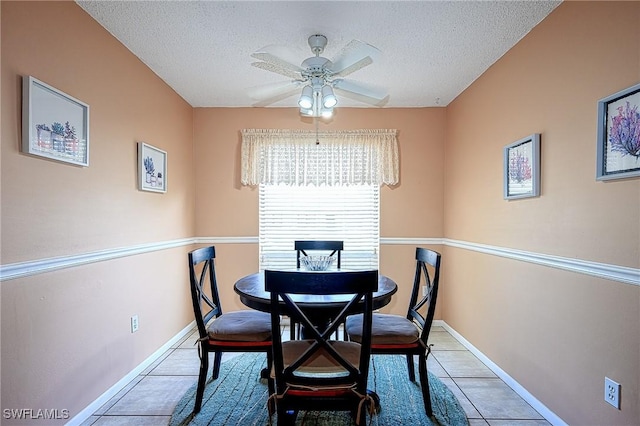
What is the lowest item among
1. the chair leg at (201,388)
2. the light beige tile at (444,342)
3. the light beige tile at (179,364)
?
the light beige tile at (444,342)

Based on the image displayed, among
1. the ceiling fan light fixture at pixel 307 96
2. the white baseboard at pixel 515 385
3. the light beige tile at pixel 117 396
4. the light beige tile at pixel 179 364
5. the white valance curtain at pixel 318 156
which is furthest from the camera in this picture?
the white valance curtain at pixel 318 156

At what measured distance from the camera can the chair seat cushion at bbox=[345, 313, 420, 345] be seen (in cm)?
195

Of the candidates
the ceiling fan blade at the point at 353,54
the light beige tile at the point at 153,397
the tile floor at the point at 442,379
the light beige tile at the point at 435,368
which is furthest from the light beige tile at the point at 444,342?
the ceiling fan blade at the point at 353,54

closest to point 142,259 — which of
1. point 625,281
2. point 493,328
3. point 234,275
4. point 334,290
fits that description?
point 234,275

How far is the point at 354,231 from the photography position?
3.66 m

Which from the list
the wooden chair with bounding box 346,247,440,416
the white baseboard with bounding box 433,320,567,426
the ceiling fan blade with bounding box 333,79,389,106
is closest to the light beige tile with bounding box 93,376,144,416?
the wooden chair with bounding box 346,247,440,416

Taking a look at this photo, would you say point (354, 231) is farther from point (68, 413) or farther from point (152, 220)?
point (68, 413)

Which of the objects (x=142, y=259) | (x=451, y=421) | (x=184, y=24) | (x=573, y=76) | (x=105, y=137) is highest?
(x=184, y=24)

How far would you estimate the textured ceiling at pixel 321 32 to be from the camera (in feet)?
6.37

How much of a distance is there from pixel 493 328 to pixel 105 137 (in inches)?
124

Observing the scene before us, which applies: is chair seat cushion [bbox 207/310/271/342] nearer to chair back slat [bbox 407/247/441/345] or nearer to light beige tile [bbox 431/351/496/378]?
chair back slat [bbox 407/247/441/345]

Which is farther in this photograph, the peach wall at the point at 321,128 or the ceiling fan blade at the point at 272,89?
the peach wall at the point at 321,128

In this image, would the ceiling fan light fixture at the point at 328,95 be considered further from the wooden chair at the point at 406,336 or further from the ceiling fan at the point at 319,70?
the wooden chair at the point at 406,336

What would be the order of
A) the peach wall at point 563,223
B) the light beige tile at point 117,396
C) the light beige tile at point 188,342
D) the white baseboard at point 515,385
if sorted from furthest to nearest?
the light beige tile at point 188,342 < the light beige tile at point 117,396 < the white baseboard at point 515,385 < the peach wall at point 563,223
